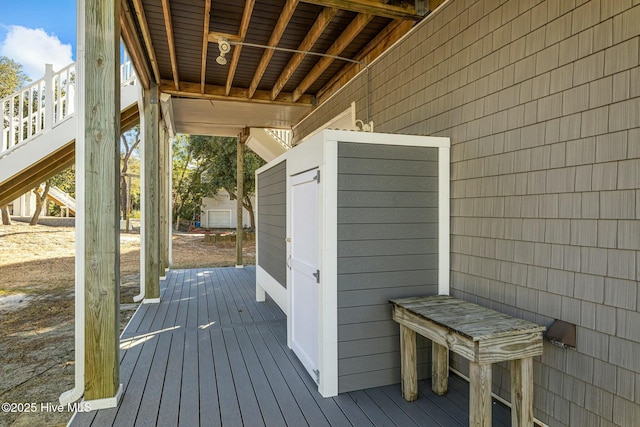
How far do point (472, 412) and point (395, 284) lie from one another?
3.24ft

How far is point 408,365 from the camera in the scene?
2.43 meters

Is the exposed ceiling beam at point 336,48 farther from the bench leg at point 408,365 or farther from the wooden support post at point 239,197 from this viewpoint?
the bench leg at point 408,365

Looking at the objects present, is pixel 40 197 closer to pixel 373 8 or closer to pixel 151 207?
pixel 151 207

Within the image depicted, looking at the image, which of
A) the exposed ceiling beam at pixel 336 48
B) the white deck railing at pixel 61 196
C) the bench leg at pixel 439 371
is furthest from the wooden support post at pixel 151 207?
the white deck railing at pixel 61 196

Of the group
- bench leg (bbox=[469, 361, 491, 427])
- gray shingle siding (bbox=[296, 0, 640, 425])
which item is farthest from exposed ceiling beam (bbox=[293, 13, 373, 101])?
bench leg (bbox=[469, 361, 491, 427])

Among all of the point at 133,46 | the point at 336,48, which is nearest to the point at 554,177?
the point at 336,48

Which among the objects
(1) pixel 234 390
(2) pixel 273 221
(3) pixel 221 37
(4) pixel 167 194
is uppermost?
(3) pixel 221 37

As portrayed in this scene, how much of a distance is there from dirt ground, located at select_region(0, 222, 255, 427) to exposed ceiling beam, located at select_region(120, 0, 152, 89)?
119 inches

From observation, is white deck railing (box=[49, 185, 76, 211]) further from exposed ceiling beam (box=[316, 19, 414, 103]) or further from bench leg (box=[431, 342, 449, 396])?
bench leg (box=[431, 342, 449, 396])

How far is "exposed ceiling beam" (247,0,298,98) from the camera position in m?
3.40

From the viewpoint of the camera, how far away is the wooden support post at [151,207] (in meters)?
4.92

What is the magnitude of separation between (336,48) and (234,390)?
3.85 metres

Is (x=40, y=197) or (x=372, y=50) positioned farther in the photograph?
(x=40, y=197)

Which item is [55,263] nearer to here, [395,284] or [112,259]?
[112,259]
